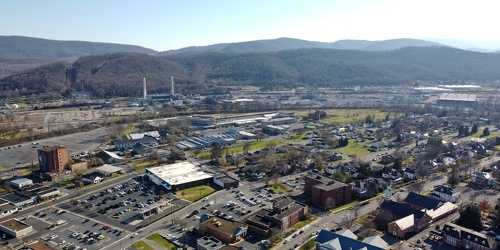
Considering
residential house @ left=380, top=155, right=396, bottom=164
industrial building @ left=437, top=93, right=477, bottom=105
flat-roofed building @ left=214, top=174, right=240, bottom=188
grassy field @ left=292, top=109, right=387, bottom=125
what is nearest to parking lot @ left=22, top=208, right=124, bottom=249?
flat-roofed building @ left=214, top=174, right=240, bottom=188

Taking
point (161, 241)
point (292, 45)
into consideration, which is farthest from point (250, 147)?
point (292, 45)

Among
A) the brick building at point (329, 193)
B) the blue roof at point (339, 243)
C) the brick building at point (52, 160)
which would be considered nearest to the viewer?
the blue roof at point (339, 243)

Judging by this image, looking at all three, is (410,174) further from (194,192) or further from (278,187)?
(194,192)

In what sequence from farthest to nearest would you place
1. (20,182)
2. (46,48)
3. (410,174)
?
1. (46,48)
2. (410,174)
3. (20,182)

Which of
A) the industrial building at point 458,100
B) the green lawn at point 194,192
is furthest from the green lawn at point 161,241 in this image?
the industrial building at point 458,100

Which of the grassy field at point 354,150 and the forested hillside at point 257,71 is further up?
the forested hillside at point 257,71

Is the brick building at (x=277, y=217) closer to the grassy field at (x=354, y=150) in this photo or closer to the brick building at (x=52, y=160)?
the grassy field at (x=354, y=150)

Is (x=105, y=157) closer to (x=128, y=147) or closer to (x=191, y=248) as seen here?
(x=128, y=147)

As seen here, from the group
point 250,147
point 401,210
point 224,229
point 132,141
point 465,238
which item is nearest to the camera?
point 465,238
